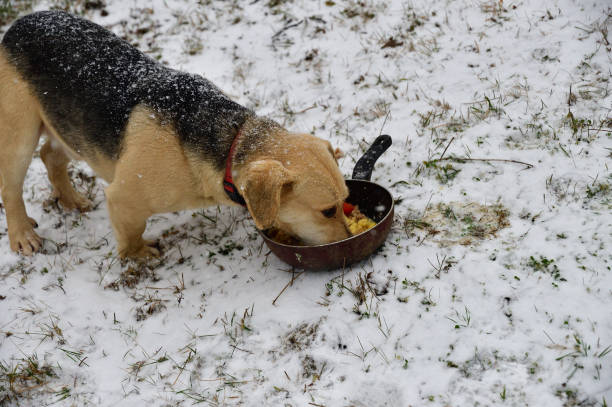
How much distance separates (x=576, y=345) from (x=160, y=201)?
3.24 m

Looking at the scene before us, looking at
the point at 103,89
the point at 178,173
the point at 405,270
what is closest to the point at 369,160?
the point at 405,270

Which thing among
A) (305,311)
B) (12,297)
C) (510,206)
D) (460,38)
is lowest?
(12,297)

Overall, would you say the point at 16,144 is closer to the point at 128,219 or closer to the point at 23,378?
the point at 128,219

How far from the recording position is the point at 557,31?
19.5 ft

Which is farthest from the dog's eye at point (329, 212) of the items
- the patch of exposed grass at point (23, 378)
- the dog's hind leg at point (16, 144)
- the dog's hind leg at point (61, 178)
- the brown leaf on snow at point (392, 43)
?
the brown leaf on snow at point (392, 43)

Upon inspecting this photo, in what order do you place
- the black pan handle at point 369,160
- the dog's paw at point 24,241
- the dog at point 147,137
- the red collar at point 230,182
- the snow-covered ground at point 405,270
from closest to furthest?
1. the snow-covered ground at point 405,270
2. the dog at point 147,137
3. the red collar at point 230,182
4. the black pan handle at point 369,160
5. the dog's paw at point 24,241

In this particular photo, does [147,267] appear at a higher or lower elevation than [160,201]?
lower

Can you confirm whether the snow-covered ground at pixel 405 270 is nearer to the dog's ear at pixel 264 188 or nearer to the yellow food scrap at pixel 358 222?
the yellow food scrap at pixel 358 222

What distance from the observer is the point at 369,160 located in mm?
4672

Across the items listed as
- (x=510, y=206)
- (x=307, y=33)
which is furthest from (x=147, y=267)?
(x=307, y=33)

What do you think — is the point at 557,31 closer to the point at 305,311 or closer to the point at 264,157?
the point at 264,157

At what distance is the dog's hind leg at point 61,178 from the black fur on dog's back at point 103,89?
98cm

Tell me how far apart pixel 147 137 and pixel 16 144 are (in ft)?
5.38

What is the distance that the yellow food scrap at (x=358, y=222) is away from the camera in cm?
418
